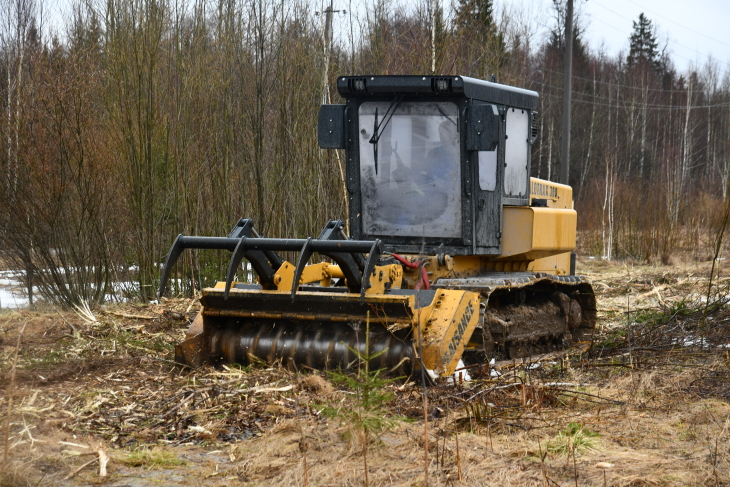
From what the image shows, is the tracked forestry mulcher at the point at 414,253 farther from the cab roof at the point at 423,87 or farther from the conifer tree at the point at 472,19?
the conifer tree at the point at 472,19

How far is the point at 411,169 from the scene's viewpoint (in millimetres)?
8242

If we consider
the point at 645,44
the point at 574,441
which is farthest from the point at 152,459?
the point at 645,44

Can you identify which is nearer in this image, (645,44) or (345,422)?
(345,422)

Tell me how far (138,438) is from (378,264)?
2.96 metres

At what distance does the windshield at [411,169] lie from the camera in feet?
26.6

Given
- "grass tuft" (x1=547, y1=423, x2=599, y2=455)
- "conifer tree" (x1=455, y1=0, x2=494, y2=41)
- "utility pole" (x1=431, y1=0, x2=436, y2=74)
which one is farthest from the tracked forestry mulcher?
"conifer tree" (x1=455, y1=0, x2=494, y2=41)

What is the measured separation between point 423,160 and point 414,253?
855 mm

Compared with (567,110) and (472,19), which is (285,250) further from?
(567,110)

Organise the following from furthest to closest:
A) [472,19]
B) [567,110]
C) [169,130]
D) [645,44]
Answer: [645,44] < [567,110] < [472,19] < [169,130]

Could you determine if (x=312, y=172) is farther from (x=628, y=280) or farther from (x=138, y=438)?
(x=138, y=438)

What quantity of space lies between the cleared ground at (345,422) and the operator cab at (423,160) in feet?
4.71

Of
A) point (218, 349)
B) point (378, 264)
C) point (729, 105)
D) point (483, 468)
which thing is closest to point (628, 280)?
point (378, 264)

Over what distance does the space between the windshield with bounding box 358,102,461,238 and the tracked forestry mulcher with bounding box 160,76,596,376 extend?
11mm

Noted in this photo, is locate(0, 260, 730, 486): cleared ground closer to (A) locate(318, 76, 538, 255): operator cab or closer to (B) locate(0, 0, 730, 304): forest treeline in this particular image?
(A) locate(318, 76, 538, 255): operator cab
